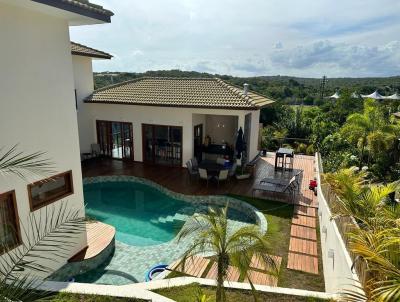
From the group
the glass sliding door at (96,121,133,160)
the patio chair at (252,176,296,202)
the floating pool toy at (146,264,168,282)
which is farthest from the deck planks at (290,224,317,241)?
the glass sliding door at (96,121,133,160)

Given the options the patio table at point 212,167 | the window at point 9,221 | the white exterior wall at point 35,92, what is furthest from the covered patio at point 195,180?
the window at point 9,221

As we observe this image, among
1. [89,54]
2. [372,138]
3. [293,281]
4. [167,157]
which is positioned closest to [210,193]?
[167,157]

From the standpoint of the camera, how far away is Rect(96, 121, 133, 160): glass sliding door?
2120cm

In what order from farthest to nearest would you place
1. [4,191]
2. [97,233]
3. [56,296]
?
[97,233] < [4,191] < [56,296]

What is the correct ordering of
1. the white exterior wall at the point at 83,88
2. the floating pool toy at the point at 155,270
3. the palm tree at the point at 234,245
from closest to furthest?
the palm tree at the point at 234,245 < the floating pool toy at the point at 155,270 < the white exterior wall at the point at 83,88

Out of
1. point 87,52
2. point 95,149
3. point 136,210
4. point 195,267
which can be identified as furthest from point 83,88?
point 195,267

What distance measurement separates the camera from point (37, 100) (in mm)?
8406

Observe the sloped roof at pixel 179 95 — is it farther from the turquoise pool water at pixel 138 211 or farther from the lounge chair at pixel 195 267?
the lounge chair at pixel 195 267

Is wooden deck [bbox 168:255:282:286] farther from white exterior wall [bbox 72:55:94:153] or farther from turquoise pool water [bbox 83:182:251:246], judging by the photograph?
white exterior wall [bbox 72:55:94:153]

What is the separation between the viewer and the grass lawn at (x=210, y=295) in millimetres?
6828

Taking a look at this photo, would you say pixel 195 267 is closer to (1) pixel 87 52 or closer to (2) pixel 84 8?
(2) pixel 84 8

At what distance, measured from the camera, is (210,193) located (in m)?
15.6

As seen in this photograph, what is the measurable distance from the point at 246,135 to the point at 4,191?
15336 mm

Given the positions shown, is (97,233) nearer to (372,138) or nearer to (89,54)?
(89,54)
